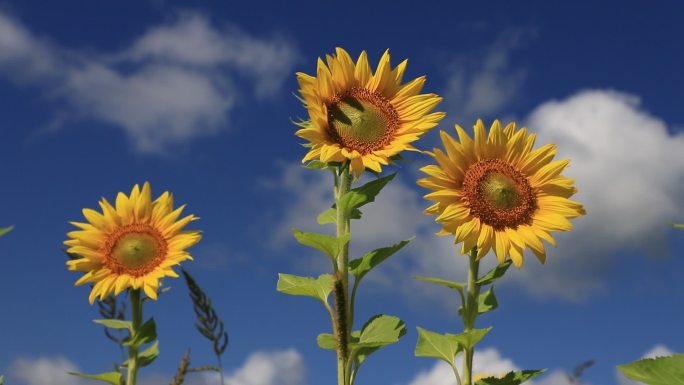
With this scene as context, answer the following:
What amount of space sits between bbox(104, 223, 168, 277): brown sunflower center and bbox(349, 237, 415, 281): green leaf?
82.7 inches

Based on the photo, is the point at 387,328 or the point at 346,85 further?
the point at 346,85

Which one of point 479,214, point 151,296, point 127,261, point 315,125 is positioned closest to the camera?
point 315,125

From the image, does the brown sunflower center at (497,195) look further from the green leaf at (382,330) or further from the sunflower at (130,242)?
the sunflower at (130,242)

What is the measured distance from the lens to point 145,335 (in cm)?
594

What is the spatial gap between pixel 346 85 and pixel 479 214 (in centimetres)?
136

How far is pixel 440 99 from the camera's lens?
5.60 m

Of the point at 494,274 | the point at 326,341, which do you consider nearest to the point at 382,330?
the point at 326,341

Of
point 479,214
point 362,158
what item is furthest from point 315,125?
point 479,214

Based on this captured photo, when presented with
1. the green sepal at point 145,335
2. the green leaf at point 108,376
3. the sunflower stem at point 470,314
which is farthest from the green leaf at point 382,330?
the green leaf at point 108,376

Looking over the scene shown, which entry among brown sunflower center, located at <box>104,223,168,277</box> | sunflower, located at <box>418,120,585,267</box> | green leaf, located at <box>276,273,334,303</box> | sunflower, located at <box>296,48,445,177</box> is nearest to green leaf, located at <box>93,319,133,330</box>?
brown sunflower center, located at <box>104,223,168,277</box>

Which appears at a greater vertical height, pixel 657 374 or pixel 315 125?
pixel 315 125

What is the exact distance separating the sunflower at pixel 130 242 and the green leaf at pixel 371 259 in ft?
5.54

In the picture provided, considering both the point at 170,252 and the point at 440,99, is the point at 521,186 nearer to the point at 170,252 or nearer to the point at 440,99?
the point at 440,99

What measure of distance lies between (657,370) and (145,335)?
3.91 metres
